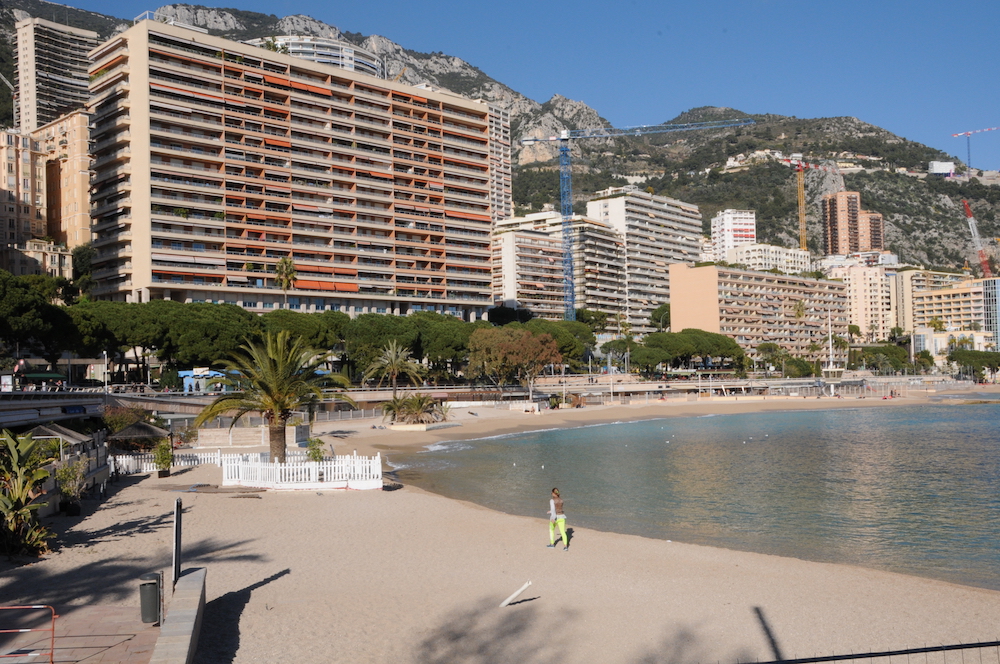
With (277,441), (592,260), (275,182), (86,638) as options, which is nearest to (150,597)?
(86,638)

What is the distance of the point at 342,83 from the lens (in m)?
105

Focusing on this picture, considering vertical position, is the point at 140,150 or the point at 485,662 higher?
the point at 140,150

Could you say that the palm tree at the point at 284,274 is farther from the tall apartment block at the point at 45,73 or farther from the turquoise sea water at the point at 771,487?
the tall apartment block at the point at 45,73

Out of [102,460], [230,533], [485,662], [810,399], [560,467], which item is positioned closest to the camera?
[485,662]

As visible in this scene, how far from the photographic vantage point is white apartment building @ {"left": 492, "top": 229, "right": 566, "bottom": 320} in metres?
172

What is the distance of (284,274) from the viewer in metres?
91.6

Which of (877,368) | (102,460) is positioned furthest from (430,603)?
(877,368)

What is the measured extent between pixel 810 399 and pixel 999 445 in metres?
64.2

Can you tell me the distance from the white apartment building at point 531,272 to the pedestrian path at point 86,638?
515ft

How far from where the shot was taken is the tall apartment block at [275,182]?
286 ft

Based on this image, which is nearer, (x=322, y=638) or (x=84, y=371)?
(x=322, y=638)

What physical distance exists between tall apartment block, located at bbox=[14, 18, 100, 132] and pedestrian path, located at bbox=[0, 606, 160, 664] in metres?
195

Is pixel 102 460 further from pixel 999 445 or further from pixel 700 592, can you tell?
pixel 999 445

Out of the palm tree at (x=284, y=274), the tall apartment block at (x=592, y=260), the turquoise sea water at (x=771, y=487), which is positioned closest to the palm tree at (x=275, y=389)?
the turquoise sea water at (x=771, y=487)
